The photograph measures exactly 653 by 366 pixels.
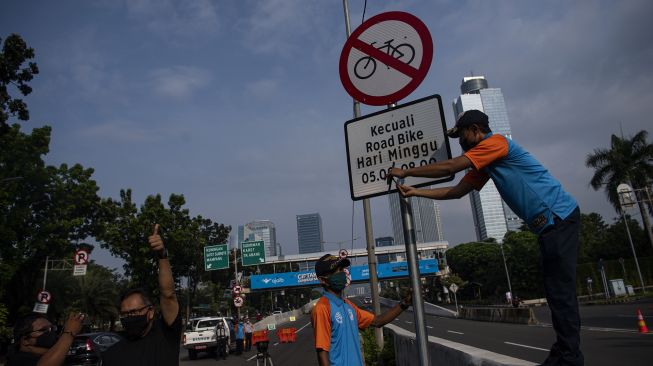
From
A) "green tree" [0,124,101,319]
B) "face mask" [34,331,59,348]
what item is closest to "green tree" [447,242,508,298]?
"green tree" [0,124,101,319]

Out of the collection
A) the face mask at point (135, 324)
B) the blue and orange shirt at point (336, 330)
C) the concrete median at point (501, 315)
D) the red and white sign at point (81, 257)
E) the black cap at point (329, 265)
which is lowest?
the concrete median at point (501, 315)

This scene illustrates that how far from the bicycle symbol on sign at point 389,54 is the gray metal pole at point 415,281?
3.36ft

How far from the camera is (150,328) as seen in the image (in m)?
2.98

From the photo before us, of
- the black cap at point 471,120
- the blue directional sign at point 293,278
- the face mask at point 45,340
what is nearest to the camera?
Answer: the black cap at point 471,120

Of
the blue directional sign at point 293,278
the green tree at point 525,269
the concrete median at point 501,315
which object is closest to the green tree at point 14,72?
the concrete median at point 501,315

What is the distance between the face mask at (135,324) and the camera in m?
2.86

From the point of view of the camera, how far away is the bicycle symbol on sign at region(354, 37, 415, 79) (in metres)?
3.02

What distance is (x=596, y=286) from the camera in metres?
44.7

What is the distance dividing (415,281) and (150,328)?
187 cm

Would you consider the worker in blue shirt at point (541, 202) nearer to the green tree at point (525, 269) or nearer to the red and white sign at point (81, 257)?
the red and white sign at point (81, 257)

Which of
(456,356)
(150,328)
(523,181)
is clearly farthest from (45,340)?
(523,181)

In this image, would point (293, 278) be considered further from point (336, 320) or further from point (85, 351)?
point (336, 320)

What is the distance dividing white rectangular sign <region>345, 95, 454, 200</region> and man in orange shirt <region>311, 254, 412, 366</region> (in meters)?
0.91

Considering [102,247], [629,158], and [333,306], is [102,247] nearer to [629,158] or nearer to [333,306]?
[333,306]
